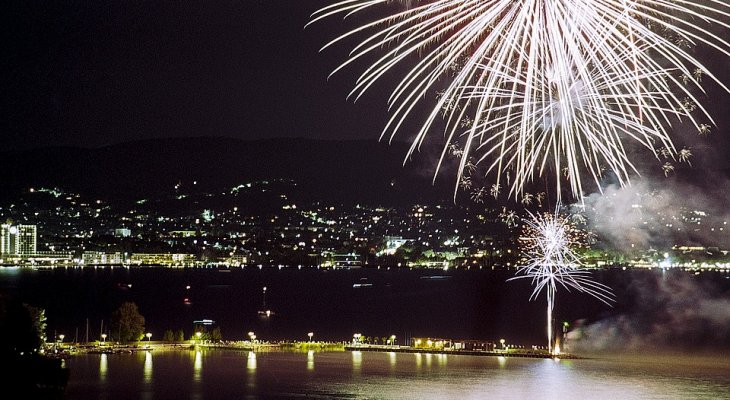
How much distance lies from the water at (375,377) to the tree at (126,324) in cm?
256

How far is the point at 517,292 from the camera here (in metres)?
125

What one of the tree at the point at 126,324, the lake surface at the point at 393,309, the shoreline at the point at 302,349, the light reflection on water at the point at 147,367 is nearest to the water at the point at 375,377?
the light reflection on water at the point at 147,367

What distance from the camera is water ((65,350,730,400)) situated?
31.1 metres

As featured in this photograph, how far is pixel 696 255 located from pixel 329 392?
112 meters

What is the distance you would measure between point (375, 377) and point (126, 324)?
49.1 feet

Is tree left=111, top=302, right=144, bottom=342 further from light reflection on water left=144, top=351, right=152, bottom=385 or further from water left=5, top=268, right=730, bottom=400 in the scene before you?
water left=5, top=268, right=730, bottom=400

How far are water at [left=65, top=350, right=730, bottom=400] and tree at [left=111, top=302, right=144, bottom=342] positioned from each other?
256cm

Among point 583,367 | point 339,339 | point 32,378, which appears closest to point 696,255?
point 339,339

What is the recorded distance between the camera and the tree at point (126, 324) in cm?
4462

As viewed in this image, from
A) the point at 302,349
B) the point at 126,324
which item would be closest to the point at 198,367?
the point at 302,349

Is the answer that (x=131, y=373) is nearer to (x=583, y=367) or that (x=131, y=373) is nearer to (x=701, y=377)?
(x=583, y=367)

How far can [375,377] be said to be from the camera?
35.3 meters

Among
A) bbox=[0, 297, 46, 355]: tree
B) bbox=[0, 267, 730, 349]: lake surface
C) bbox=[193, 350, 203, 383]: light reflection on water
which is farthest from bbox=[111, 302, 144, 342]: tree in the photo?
bbox=[0, 297, 46, 355]: tree

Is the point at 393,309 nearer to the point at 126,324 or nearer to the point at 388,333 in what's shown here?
the point at 388,333
